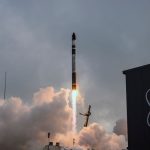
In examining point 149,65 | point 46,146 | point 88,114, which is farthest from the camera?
point 88,114

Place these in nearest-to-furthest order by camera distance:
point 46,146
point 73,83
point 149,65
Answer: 1. point 149,65
2. point 73,83
3. point 46,146

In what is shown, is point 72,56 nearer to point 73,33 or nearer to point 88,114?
point 73,33

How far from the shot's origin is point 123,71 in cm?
4516

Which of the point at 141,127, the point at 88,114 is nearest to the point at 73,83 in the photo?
the point at 88,114

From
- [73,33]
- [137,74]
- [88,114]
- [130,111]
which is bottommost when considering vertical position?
[130,111]

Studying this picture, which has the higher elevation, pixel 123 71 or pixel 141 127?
pixel 123 71

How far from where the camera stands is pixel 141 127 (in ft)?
141

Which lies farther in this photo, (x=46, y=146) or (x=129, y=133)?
(x=46, y=146)

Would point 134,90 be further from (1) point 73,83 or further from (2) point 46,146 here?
(2) point 46,146

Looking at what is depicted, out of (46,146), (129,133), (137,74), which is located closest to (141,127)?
(129,133)

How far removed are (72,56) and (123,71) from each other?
5068 cm

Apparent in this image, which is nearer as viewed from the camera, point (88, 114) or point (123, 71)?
point (123, 71)

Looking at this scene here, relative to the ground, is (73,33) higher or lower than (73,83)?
higher

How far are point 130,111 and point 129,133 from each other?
226 cm
